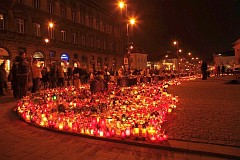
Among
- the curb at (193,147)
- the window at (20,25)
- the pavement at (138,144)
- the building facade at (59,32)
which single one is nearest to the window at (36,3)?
the building facade at (59,32)

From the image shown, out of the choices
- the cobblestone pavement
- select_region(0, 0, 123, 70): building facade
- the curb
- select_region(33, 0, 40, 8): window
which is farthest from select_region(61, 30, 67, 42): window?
the curb

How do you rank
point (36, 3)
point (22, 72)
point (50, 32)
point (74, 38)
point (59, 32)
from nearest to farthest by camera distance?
point (22, 72)
point (36, 3)
point (50, 32)
point (59, 32)
point (74, 38)

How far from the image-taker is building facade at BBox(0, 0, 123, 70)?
28500mm

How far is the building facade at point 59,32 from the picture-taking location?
28.5m

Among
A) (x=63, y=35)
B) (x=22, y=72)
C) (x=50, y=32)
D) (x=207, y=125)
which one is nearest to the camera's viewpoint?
(x=207, y=125)

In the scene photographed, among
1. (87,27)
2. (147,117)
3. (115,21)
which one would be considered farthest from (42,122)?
(115,21)

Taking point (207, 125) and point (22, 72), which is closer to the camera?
point (207, 125)

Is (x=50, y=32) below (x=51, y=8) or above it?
below

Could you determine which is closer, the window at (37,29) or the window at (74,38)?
the window at (37,29)

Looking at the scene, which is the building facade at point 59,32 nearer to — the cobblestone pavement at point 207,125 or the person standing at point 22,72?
the person standing at point 22,72

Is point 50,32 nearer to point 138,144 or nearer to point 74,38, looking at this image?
point 74,38

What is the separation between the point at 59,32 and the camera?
124 feet

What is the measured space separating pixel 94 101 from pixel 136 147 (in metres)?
4.56

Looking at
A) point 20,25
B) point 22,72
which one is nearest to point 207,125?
point 22,72
